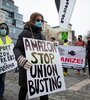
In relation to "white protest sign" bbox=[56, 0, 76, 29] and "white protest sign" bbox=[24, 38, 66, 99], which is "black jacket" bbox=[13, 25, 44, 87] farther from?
"white protest sign" bbox=[56, 0, 76, 29]

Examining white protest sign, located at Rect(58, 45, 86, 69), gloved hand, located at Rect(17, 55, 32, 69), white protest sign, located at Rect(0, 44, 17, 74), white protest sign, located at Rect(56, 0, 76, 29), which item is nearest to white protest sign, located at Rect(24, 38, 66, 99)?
gloved hand, located at Rect(17, 55, 32, 69)

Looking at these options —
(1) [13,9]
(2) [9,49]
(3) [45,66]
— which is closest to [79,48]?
(2) [9,49]

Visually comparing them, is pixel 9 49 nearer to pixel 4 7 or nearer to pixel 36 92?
pixel 36 92

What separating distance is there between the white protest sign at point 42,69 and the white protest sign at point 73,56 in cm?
849

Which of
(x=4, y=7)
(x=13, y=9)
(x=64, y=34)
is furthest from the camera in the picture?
(x=13, y=9)

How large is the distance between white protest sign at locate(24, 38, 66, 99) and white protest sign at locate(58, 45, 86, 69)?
849 cm

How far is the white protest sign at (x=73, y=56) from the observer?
1434 cm

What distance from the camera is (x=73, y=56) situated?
47.9 ft

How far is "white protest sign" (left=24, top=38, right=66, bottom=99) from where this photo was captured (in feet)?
17.2

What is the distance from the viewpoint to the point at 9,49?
27.7ft

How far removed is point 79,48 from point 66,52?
70 cm

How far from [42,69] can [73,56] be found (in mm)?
9231

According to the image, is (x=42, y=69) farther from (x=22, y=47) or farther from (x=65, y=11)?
(x=65, y=11)

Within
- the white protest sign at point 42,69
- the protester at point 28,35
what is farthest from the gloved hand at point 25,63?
the protester at point 28,35
